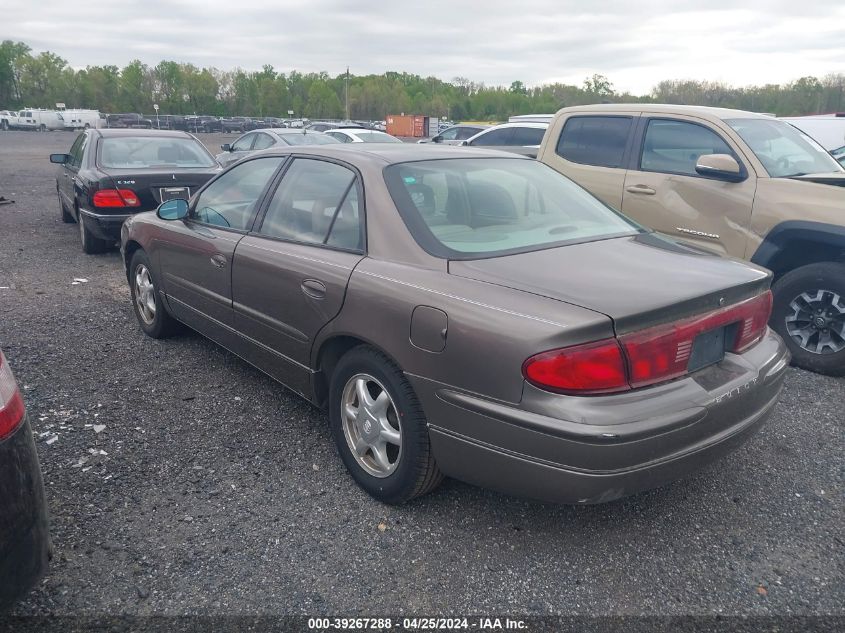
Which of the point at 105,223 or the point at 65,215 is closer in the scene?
the point at 105,223

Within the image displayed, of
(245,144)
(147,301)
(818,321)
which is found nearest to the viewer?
(818,321)

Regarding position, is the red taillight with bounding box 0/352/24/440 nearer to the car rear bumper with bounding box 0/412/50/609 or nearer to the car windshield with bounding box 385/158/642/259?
the car rear bumper with bounding box 0/412/50/609

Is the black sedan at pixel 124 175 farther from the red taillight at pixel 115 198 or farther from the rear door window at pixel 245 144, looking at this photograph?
the rear door window at pixel 245 144

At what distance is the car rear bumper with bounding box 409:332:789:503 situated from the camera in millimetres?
2346

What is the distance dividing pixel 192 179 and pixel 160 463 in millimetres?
5188

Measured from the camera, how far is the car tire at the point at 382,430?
2.79m

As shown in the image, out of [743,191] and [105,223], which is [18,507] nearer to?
[743,191]

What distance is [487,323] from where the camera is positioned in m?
2.47

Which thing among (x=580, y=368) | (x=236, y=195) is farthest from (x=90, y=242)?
(x=580, y=368)

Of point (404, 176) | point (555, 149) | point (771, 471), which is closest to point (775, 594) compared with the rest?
point (771, 471)

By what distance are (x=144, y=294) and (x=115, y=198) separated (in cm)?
292

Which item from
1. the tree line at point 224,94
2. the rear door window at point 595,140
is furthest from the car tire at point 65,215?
the tree line at point 224,94

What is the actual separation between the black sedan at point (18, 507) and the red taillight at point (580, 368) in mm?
1656

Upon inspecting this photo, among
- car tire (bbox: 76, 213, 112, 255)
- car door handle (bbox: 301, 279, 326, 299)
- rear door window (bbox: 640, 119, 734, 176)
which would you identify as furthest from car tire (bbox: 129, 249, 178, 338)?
rear door window (bbox: 640, 119, 734, 176)
